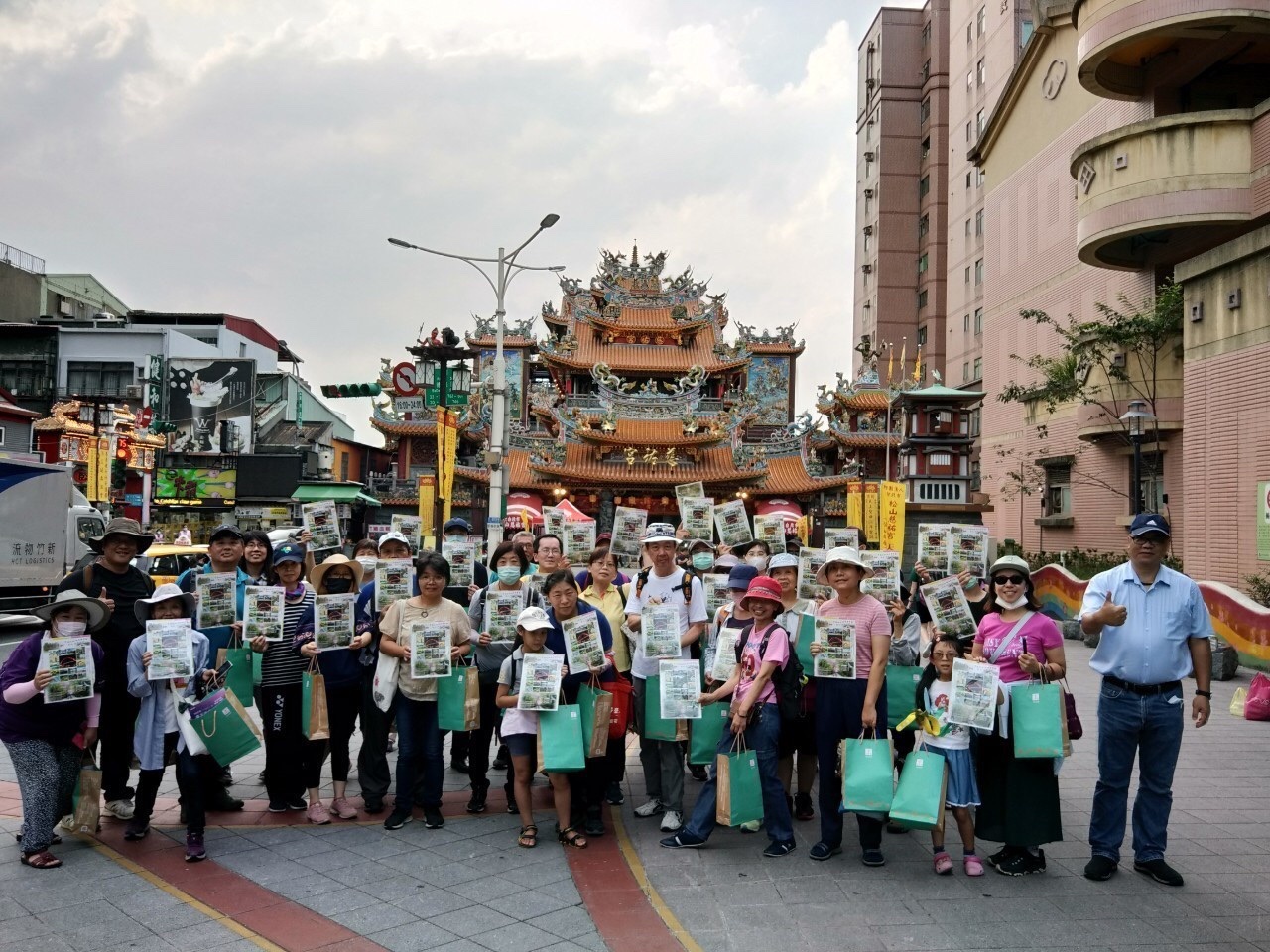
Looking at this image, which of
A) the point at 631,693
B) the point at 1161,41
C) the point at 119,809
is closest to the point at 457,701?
the point at 631,693

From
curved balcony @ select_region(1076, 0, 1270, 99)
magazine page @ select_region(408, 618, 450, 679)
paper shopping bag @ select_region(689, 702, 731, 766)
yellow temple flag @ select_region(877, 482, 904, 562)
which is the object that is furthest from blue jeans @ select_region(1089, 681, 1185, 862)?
curved balcony @ select_region(1076, 0, 1270, 99)

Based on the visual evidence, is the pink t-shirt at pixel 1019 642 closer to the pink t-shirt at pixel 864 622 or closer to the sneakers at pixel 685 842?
the pink t-shirt at pixel 864 622

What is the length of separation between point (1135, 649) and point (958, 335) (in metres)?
45.3

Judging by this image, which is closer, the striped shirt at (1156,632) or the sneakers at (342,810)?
the striped shirt at (1156,632)

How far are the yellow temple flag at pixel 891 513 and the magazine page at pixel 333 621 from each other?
50.4ft

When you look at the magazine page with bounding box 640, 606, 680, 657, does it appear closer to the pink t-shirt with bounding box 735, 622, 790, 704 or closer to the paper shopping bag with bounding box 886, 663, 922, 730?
the pink t-shirt with bounding box 735, 622, 790, 704

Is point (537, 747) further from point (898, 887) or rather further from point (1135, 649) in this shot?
point (1135, 649)

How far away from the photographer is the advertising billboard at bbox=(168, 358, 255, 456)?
44.2 meters

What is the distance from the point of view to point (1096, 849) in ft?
17.7

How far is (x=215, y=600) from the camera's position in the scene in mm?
6410

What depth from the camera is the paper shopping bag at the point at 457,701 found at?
6289 mm

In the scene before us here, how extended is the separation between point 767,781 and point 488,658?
2229mm

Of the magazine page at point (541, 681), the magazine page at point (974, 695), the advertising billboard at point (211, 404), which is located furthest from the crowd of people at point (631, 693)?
the advertising billboard at point (211, 404)

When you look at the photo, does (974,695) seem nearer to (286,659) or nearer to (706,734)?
(706,734)
